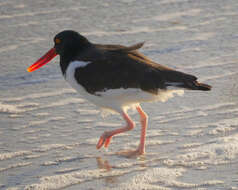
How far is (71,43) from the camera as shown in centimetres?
543

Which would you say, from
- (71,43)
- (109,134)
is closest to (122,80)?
(109,134)

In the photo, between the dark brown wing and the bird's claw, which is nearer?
the dark brown wing

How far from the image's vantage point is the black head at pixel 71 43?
5404mm

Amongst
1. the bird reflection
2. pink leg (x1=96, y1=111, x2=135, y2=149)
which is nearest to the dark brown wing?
pink leg (x1=96, y1=111, x2=135, y2=149)

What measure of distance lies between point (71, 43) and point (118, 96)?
76 cm

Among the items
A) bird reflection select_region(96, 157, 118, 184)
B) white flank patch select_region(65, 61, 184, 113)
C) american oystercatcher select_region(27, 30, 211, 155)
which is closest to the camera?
bird reflection select_region(96, 157, 118, 184)

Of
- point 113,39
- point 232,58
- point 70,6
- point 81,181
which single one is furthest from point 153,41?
point 81,181

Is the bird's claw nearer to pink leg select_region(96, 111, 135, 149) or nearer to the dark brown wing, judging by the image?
pink leg select_region(96, 111, 135, 149)

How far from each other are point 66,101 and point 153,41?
81.9 inches

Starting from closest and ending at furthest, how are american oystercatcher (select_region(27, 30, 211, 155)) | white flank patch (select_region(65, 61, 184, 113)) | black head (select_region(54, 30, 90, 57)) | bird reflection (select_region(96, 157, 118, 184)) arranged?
bird reflection (select_region(96, 157, 118, 184))
american oystercatcher (select_region(27, 30, 211, 155))
white flank patch (select_region(65, 61, 184, 113))
black head (select_region(54, 30, 90, 57))

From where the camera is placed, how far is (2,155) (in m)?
4.90

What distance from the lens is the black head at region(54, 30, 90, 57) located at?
5404mm

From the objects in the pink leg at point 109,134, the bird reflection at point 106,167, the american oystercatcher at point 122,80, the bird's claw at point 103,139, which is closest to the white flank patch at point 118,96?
the american oystercatcher at point 122,80

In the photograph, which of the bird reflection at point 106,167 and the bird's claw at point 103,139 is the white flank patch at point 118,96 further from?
the bird reflection at point 106,167
